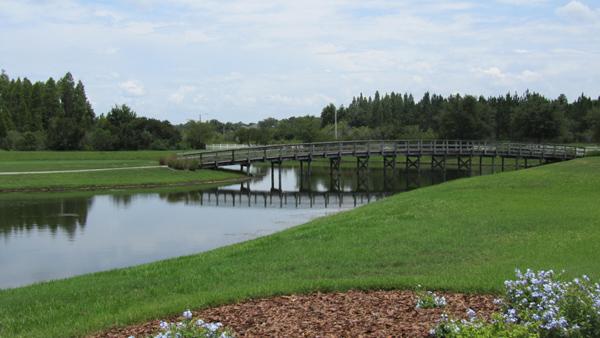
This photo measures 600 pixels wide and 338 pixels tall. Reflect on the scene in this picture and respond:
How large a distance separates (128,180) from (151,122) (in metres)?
55.6

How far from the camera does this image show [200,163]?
2258 inches

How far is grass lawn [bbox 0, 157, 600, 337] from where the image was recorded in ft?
32.3

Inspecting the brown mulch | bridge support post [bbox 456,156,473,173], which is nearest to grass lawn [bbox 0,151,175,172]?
bridge support post [bbox 456,156,473,173]

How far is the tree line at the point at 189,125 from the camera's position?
8669 cm

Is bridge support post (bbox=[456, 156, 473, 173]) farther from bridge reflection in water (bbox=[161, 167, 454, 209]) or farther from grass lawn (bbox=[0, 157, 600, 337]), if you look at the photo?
grass lawn (bbox=[0, 157, 600, 337])

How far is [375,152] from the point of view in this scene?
59.8 m

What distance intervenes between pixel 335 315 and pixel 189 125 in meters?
105

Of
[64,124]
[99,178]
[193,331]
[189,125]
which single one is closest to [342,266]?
[193,331]

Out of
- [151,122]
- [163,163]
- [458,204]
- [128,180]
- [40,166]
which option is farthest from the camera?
[151,122]

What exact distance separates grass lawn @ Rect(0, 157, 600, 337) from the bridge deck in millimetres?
37198

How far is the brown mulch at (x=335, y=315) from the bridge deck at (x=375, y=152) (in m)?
46.9

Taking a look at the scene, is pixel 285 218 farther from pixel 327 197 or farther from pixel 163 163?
pixel 163 163

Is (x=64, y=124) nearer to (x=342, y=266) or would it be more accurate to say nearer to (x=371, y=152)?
(x=371, y=152)

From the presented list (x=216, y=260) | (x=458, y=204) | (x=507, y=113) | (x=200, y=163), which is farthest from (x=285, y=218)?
(x=507, y=113)
